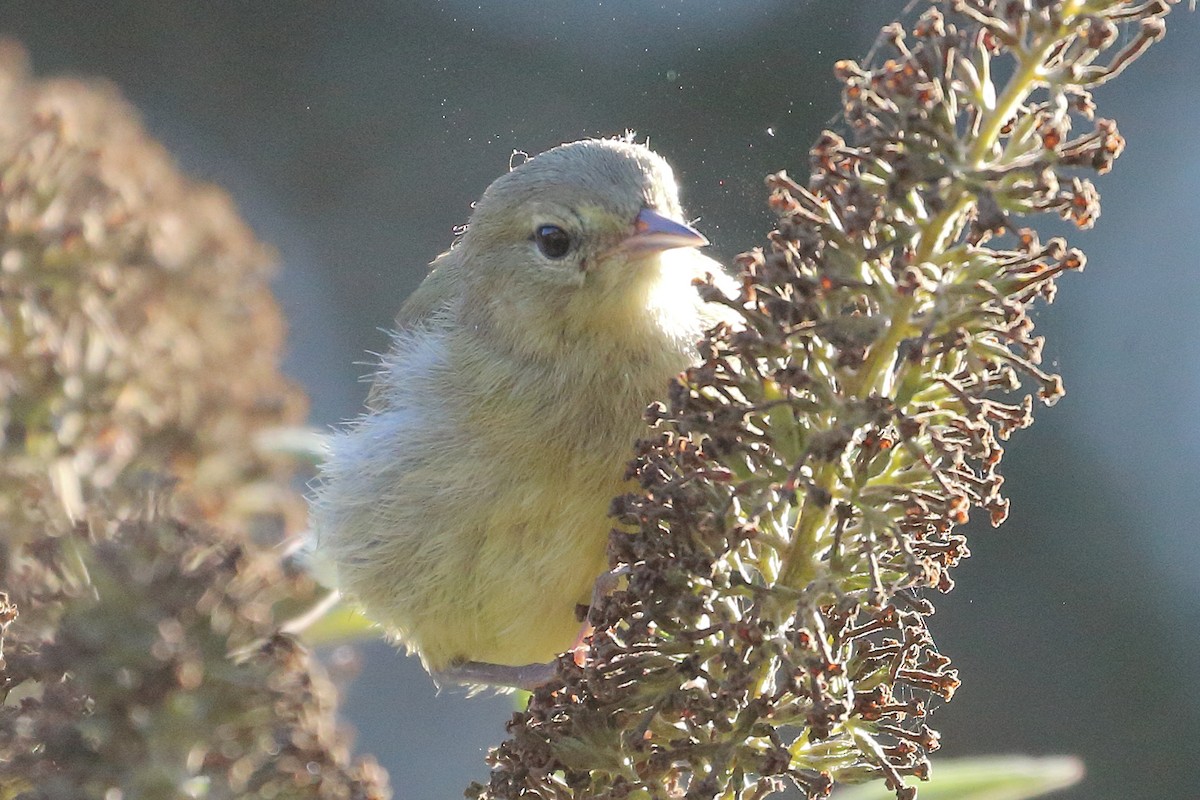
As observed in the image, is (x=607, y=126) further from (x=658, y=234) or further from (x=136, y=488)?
(x=136, y=488)

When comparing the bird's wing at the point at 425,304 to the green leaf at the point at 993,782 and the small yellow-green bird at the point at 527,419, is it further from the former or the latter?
the green leaf at the point at 993,782

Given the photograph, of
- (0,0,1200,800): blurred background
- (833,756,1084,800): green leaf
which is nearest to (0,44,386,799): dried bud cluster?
(833,756,1084,800): green leaf

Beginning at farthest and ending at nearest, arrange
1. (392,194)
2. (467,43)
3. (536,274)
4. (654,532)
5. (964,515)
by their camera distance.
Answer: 1. (392,194)
2. (467,43)
3. (536,274)
4. (654,532)
5. (964,515)

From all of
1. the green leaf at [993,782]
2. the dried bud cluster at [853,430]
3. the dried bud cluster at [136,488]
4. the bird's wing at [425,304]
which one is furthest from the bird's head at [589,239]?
the green leaf at [993,782]

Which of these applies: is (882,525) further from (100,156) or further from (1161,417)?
(1161,417)

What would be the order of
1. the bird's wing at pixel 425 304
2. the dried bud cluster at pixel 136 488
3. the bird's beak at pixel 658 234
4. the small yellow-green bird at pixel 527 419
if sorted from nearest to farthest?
the dried bud cluster at pixel 136 488 → the bird's beak at pixel 658 234 → the small yellow-green bird at pixel 527 419 → the bird's wing at pixel 425 304

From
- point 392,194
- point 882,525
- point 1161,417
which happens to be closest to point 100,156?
point 882,525

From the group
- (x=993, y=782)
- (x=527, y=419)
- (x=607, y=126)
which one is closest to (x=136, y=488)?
(x=527, y=419)

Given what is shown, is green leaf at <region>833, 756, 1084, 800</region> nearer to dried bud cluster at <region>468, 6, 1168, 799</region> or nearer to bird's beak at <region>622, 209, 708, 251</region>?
dried bud cluster at <region>468, 6, 1168, 799</region>
